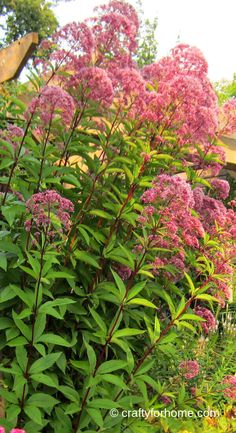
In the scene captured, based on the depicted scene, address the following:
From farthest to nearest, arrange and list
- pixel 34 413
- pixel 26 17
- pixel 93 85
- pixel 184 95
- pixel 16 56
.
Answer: pixel 26 17 < pixel 16 56 < pixel 184 95 < pixel 93 85 < pixel 34 413

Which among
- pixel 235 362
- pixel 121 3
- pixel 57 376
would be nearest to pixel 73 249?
pixel 57 376

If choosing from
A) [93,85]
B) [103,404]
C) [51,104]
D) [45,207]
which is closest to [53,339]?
[103,404]

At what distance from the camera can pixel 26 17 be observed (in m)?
35.8

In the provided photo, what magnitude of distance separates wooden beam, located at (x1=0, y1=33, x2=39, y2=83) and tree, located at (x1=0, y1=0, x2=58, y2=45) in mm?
28261

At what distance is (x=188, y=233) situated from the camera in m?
3.26

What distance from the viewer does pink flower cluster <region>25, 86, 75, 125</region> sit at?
2594mm

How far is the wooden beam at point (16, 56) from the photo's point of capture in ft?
23.8

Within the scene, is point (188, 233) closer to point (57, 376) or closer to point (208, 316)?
point (208, 316)

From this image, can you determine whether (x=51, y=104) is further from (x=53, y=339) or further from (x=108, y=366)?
(x=108, y=366)

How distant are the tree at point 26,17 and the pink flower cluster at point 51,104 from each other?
33875mm

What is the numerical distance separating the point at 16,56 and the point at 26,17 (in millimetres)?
30425

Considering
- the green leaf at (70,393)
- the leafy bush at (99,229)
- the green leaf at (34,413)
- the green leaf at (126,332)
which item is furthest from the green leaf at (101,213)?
the green leaf at (34,413)

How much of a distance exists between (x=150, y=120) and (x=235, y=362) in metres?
3.03

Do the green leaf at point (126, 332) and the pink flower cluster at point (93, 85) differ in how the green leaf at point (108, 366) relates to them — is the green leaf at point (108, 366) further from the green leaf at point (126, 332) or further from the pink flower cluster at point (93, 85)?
the pink flower cluster at point (93, 85)
